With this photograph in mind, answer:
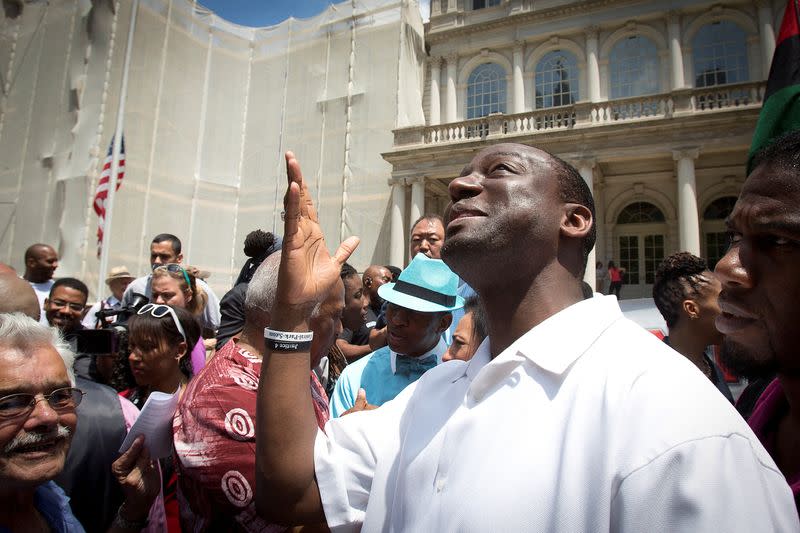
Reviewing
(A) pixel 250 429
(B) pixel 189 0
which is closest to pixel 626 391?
(A) pixel 250 429

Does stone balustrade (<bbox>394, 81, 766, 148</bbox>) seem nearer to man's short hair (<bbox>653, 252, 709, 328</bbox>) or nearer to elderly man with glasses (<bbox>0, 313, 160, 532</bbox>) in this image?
man's short hair (<bbox>653, 252, 709, 328</bbox>)

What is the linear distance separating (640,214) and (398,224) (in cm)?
852

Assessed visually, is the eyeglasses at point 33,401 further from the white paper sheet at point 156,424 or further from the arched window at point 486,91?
the arched window at point 486,91

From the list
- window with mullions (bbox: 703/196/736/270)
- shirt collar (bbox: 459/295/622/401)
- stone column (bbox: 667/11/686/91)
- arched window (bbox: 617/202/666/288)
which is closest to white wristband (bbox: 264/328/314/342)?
shirt collar (bbox: 459/295/622/401)

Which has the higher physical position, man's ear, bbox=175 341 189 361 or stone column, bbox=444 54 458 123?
stone column, bbox=444 54 458 123

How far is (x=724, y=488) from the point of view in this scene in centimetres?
83

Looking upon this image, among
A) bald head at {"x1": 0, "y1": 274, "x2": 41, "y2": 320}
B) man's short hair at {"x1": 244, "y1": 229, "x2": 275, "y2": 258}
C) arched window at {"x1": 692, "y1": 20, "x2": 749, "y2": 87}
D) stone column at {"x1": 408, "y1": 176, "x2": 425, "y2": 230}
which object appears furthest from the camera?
arched window at {"x1": 692, "y1": 20, "x2": 749, "y2": 87}

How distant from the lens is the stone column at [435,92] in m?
18.9

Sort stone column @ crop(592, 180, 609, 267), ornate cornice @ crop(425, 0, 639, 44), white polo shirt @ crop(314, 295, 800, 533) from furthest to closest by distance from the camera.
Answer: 1. ornate cornice @ crop(425, 0, 639, 44)
2. stone column @ crop(592, 180, 609, 267)
3. white polo shirt @ crop(314, 295, 800, 533)

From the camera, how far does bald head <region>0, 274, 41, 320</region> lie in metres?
2.50

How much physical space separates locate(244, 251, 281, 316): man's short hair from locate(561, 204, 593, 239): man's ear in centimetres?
105

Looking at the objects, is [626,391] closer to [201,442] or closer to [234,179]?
[201,442]

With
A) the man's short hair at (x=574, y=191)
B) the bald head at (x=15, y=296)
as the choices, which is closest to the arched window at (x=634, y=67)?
the man's short hair at (x=574, y=191)

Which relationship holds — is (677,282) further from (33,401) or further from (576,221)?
(33,401)
